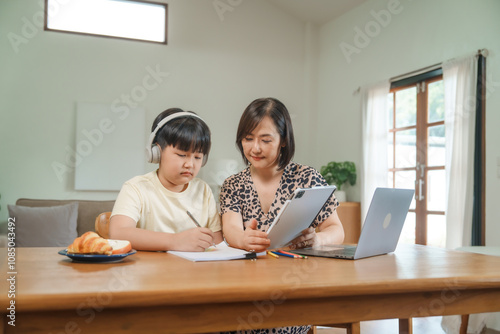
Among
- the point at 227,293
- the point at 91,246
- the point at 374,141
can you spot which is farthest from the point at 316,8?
the point at 227,293

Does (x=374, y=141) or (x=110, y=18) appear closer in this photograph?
(x=374, y=141)

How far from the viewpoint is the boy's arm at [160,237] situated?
4.21 ft

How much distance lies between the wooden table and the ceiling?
15.0 ft

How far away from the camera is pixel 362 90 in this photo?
4.96 metres

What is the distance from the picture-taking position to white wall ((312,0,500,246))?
11.4 ft

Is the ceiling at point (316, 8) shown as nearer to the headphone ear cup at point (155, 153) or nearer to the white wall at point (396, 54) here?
the white wall at point (396, 54)

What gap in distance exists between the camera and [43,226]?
4066 millimetres

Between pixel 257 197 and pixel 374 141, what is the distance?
3442mm

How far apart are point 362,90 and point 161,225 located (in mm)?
3901

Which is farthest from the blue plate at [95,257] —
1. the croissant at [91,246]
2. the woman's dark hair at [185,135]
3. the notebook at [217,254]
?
the woman's dark hair at [185,135]

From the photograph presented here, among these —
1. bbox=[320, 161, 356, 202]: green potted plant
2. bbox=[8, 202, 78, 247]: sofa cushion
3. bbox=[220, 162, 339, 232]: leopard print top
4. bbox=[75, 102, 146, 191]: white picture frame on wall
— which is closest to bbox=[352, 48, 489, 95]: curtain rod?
bbox=[320, 161, 356, 202]: green potted plant

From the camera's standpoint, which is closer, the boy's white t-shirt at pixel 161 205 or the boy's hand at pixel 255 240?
the boy's hand at pixel 255 240

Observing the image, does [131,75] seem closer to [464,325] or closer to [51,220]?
[51,220]

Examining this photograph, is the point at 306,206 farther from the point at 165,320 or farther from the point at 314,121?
the point at 314,121
